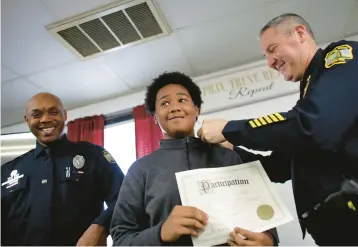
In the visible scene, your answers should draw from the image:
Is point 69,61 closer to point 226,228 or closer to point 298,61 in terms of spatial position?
point 298,61

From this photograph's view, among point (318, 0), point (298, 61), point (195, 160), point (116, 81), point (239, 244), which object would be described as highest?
point (318, 0)

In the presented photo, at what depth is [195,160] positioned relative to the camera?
104 centimetres

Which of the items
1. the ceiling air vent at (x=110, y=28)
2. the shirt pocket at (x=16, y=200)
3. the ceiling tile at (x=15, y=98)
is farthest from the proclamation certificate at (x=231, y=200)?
the ceiling tile at (x=15, y=98)

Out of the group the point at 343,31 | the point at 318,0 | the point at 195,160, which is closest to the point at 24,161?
the point at 195,160

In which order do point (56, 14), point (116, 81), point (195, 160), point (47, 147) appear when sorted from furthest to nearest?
point (116, 81)
point (56, 14)
point (47, 147)
point (195, 160)

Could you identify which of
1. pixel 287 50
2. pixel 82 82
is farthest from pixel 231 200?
pixel 82 82

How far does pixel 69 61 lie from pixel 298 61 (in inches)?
78.2

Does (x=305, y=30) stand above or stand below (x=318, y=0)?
below

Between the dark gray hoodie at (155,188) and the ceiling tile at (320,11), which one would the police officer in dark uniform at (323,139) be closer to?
the dark gray hoodie at (155,188)

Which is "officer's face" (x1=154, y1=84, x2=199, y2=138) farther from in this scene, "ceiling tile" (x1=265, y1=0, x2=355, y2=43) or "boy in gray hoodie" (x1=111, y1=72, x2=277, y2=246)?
"ceiling tile" (x1=265, y1=0, x2=355, y2=43)

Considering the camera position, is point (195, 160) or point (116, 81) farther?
point (116, 81)

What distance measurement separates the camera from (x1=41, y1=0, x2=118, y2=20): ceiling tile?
1893 mm

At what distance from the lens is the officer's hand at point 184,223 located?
2.44 ft

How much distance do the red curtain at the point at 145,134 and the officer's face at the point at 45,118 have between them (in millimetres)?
1141
